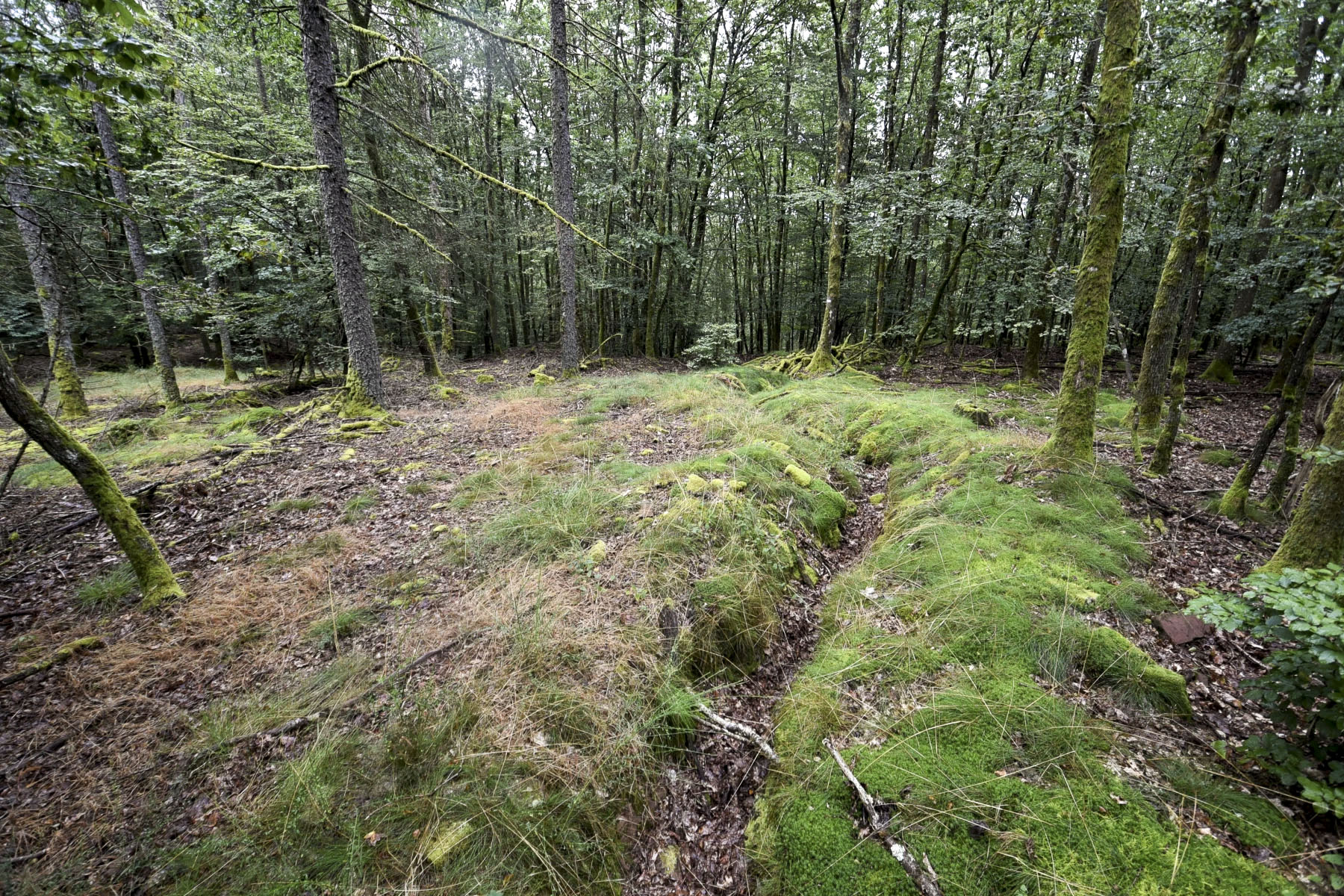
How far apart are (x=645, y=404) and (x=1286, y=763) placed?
8.53 m

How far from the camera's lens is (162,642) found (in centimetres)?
352

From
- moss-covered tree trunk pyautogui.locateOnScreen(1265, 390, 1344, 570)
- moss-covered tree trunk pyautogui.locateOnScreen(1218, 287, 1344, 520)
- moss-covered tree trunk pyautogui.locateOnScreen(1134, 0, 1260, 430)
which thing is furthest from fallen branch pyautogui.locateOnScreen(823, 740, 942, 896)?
moss-covered tree trunk pyautogui.locateOnScreen(1134, 0, 1260, 430)

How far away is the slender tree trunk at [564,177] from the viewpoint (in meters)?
10.7

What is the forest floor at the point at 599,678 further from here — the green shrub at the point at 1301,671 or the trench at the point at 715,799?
the green shrub at the point at 1301,671

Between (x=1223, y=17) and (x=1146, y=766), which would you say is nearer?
(x=1146, y=766)

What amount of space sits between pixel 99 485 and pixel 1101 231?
30.0 feet

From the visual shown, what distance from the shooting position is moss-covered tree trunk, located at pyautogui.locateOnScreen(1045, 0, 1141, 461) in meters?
4.38

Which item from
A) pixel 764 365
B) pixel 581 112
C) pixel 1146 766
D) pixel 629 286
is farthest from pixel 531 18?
pixel 1146 766

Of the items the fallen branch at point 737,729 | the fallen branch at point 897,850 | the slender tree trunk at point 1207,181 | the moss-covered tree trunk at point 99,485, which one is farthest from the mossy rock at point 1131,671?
the moss-covered tree trunk at point 99,485

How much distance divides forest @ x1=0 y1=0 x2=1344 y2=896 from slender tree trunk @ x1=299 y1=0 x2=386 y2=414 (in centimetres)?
6

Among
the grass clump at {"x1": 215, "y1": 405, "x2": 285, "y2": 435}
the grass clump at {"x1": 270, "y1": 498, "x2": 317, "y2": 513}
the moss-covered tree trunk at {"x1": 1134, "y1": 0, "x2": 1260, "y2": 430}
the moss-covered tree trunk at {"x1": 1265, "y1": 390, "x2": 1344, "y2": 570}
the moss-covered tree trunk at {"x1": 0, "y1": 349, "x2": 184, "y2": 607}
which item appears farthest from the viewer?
the grass clump at {"x1": 215, "y1": 405, "x2": 285, "y2": 435}

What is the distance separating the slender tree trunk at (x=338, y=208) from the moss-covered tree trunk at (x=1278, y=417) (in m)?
11.7

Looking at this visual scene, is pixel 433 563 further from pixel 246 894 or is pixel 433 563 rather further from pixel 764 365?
pixel 764 365

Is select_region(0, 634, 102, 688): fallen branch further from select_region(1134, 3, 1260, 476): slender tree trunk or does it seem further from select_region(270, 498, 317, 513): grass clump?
select_region(1134, 3, 1260, 476): slender tree trunk
